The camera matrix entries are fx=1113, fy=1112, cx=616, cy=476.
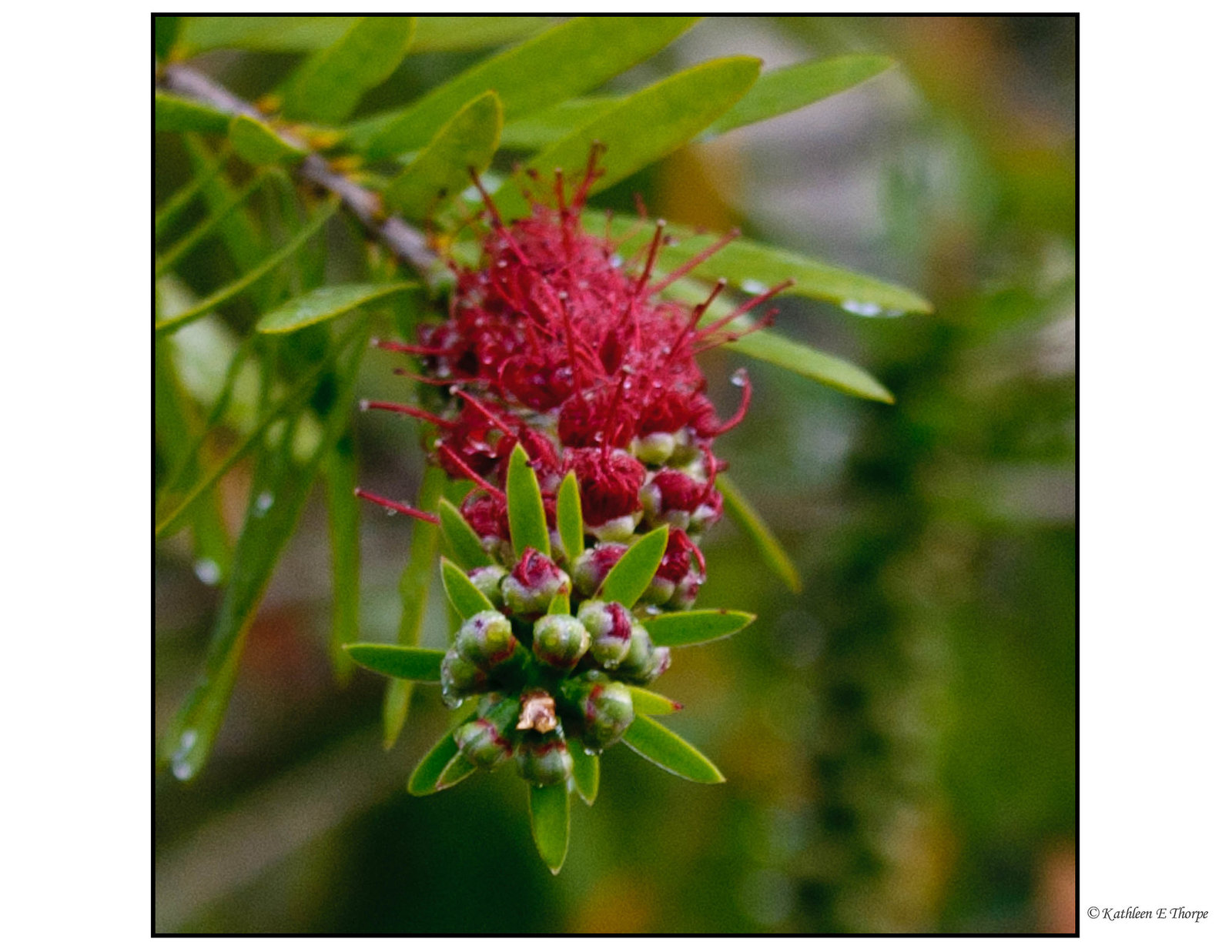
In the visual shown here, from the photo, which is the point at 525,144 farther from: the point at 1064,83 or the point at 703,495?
the point at 1064,83

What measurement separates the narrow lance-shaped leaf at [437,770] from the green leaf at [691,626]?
105mm

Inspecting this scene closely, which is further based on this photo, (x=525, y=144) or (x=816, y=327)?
(x=816, y=327)

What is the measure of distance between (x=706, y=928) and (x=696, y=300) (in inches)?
49.3

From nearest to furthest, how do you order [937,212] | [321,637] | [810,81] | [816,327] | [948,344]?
1. [810,81]
2. [948,344]
3. [937,212]
4. [321,637]
5. [816,327]

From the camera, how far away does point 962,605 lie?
171 centimetres

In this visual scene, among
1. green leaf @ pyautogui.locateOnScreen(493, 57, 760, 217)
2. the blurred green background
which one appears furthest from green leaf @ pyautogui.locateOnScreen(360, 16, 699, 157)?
the blurred green background

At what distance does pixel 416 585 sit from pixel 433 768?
228 mm

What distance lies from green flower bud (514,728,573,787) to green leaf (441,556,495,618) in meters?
0.06

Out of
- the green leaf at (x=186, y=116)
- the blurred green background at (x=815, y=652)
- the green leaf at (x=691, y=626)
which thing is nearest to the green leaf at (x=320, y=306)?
the green leaf at (x=186, y=116)

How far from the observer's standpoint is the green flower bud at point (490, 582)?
509 millimetres

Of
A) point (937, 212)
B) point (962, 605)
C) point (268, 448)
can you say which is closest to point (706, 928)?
point (962, 605)

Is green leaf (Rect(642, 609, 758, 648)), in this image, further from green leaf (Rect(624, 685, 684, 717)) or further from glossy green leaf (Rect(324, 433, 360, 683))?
glossy green leaf (Rect(324, 433, 360, 683))

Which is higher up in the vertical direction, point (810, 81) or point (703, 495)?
point (810, 81)

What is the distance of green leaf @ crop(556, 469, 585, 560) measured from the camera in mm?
506
